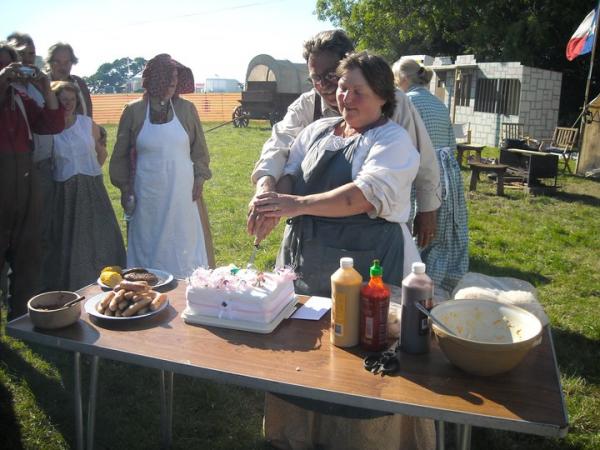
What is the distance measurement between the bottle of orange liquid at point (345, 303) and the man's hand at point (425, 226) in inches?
51.1

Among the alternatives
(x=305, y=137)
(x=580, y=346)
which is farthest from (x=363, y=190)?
(x=580, y=346)

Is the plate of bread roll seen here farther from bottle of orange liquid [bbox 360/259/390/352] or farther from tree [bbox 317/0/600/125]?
tree [bbox 317/0/600/125]

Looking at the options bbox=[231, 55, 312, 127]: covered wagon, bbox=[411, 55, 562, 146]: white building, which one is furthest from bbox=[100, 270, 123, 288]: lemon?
bbox=[231, 55, 312, 127]: covered wagon

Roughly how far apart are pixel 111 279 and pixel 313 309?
0.91m

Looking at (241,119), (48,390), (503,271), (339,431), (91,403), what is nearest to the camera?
(91,403)

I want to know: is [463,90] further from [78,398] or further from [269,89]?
[78,398]

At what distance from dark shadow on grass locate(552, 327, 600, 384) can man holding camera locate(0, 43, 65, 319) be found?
11.4ft

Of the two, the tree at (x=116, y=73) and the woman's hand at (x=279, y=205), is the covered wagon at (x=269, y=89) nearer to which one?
the woman's hand at (x=279, y=205)

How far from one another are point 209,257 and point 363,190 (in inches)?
103

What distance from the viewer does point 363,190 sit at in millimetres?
2102

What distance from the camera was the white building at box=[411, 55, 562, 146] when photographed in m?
15.8

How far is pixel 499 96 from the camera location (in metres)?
16.4

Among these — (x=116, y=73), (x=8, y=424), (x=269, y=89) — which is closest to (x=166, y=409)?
(x=8, y=424)

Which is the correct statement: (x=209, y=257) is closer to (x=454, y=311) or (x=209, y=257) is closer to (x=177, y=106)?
(x=177, y=106)
